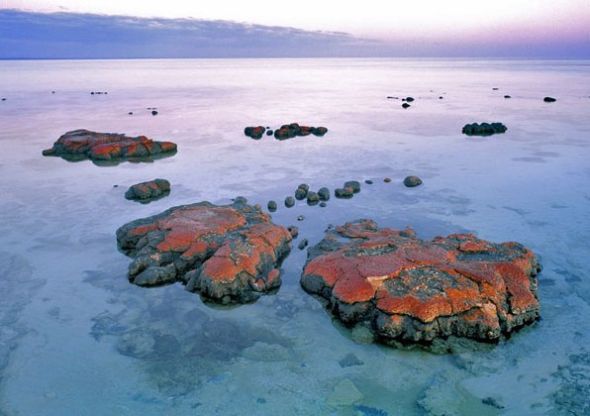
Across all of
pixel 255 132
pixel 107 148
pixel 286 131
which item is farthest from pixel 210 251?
pixel 286 131

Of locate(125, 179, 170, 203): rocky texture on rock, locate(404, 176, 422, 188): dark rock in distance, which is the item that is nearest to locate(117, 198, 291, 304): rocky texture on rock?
locate(125, 179, 170, 203): rocky texture on rock

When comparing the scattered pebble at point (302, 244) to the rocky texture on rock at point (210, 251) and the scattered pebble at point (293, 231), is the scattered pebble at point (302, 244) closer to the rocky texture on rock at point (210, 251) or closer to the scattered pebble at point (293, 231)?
the rocky texture on rock at point (210, 251)

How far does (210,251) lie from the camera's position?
14586 mm

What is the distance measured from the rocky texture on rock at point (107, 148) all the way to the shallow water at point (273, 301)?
1.45 meters

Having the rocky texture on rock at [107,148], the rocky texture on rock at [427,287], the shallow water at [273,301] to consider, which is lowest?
the rocky texture on rock at [107,148]

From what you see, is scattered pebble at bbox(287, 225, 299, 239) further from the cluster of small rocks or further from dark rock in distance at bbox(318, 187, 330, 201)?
the cluster of small rocks

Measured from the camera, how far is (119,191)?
23156 mm

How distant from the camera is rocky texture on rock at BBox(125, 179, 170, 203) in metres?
21.9

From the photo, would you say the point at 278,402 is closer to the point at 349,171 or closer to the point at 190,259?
the point at 190,259

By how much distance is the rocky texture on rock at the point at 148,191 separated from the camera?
21.9 metres

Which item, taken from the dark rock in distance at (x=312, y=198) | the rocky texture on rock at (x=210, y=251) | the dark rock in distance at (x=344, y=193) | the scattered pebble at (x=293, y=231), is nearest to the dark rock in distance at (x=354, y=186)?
the dark rock in distance at (x=344, y=193)

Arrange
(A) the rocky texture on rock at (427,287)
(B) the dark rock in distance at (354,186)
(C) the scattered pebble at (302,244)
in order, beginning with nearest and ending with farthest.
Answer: (A) the rocky texture on rock at (427,287) → (C) the scattered pebble at (302,244) → (B) the dark rock in distance at (354,186)

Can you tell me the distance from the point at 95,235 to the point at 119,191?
6.25 m

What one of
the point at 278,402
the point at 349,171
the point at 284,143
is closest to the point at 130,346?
the point at 278,402
